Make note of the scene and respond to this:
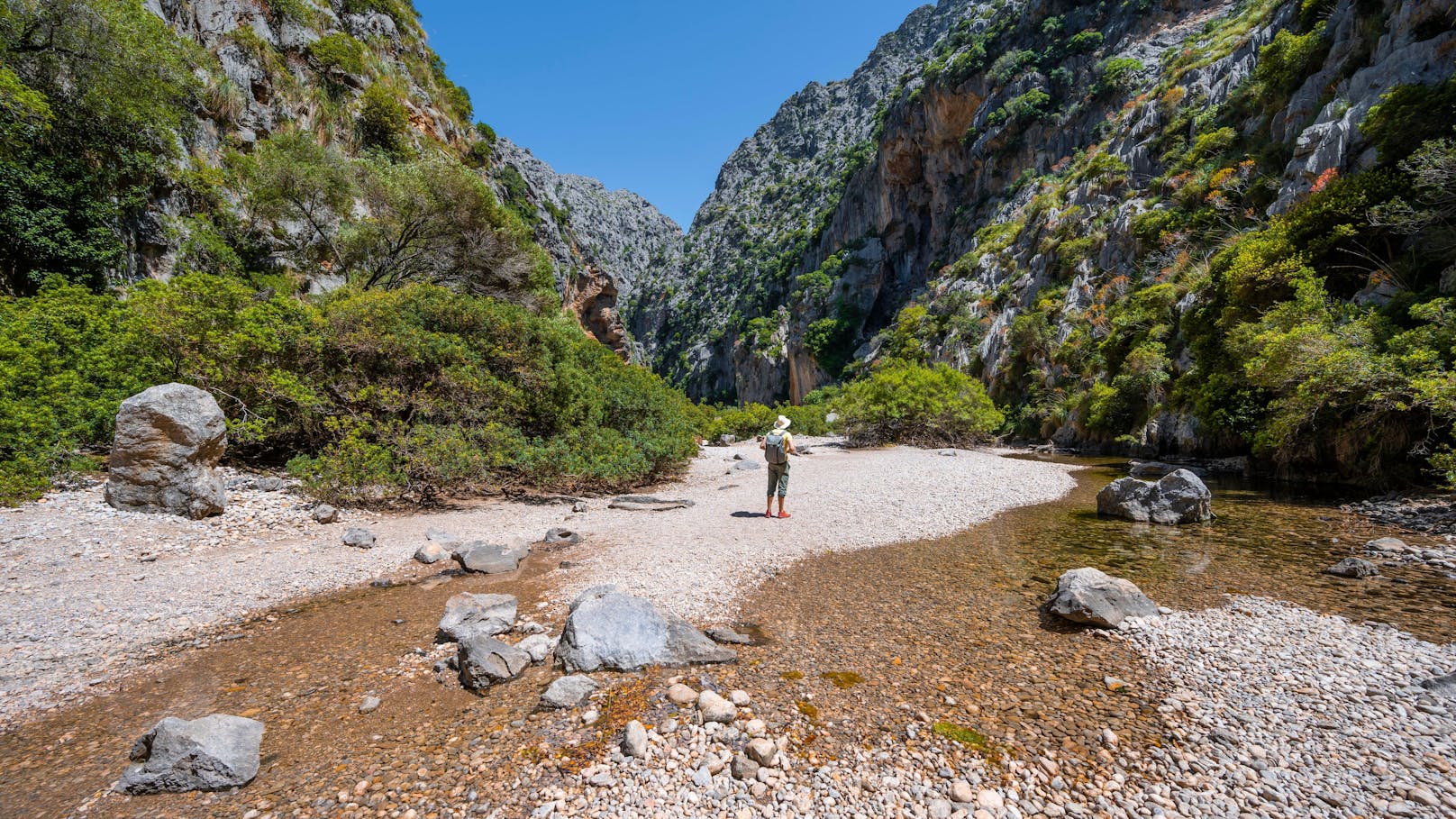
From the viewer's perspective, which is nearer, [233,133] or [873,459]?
[233,133]

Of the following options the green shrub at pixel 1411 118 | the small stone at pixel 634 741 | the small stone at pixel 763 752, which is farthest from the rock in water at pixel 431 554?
the green shrub at pixel 1411 118

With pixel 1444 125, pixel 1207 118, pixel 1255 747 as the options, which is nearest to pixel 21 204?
pixel 1255 747

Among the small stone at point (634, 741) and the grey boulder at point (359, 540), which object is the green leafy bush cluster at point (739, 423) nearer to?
the grey boulder at point (359, 540)

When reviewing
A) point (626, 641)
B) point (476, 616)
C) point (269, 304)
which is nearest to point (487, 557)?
point (476, 616)

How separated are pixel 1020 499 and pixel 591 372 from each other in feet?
39.6

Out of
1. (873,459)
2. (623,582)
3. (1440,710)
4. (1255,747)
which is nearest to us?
(1255,747)

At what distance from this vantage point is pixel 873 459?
21.5 m

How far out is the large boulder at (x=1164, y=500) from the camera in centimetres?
927

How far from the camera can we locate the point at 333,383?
10539 mm

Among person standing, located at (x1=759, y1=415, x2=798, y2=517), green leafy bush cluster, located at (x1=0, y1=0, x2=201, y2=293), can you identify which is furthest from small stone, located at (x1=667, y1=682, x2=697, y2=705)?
green leafy bush cluster, located at (x1=0, y1=0, x2=201, y2=293)

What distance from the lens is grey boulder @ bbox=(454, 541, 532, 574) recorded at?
6930 mm

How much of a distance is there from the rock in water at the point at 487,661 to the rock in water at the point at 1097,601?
5.34 metres

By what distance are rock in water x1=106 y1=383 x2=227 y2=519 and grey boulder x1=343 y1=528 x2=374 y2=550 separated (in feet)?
7.83

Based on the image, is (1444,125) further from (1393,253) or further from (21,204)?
(21,204)
